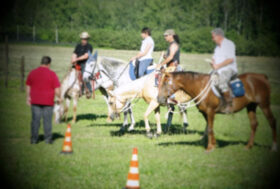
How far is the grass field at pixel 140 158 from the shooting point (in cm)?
590

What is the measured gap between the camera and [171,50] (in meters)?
9.09

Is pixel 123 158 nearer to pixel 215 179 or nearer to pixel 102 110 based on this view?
pixel 215 179

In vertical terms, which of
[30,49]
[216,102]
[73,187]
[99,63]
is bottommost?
[73,187]

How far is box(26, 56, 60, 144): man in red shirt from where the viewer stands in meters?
7.38

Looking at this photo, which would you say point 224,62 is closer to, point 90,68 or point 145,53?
point 145,53

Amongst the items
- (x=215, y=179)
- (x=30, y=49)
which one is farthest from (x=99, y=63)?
(x=30, y=49)

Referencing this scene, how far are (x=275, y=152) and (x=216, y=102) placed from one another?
4.93 ft

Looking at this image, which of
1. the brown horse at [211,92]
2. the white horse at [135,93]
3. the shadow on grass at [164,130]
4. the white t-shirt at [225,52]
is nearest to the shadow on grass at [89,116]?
the shadow on grass at [164,130]

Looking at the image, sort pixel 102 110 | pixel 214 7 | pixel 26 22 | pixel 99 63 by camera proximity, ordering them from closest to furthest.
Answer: pixel 99 63
pixel 102 110
pixel 26 22
pixel 214 7

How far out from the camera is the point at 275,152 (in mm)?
7281

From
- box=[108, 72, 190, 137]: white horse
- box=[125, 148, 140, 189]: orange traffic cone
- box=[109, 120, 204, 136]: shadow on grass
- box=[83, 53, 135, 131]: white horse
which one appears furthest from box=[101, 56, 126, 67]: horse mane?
box=[125, 148, 140, 189]: orange traffic cone

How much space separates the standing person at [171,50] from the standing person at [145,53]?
0.54 meters

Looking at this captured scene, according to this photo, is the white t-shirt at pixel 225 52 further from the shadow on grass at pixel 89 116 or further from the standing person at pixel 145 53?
the shadow on grass at pixel 89 116

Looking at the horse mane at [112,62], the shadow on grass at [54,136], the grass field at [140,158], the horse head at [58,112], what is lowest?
the grass field at [140,158]
